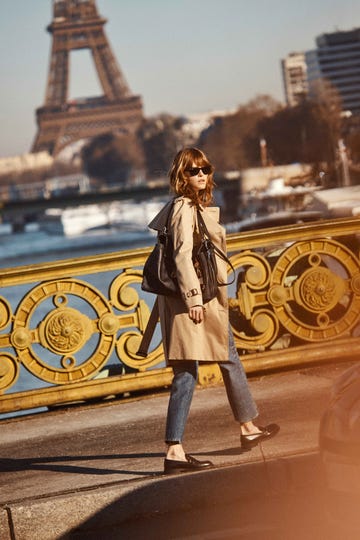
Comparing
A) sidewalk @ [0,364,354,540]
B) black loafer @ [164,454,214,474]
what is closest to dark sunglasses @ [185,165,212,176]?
sidewalk @ [0,364,354,540]

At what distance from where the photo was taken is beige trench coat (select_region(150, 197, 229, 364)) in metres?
4.93

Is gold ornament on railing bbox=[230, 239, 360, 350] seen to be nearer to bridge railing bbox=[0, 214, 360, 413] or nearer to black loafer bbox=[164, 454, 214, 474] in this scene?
bridge railing bbox=[0, 214, 360, 413]

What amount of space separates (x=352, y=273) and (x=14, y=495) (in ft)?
10.3

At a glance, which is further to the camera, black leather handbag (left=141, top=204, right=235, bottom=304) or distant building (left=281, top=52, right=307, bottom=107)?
distant building (left=281, top=52, right=307, bottom=107)

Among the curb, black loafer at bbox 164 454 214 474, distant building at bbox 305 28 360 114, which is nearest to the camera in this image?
the curb

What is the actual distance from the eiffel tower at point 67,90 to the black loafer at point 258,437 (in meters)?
126

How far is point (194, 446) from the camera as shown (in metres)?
5.40

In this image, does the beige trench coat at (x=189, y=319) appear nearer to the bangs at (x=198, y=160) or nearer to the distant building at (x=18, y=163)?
the bangs at (x=198, y=160)

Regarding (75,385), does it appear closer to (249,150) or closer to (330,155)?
(330,155)

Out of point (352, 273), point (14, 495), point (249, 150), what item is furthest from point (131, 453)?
point (249, 150)

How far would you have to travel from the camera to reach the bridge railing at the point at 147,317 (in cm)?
688

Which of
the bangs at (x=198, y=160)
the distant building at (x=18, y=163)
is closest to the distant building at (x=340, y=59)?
the distant building at (x=18, y=163)

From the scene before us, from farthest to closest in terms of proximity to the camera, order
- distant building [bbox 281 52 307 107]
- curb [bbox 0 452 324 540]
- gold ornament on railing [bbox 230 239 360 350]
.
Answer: distant building [bbox 281 52 307 107], gold ornament on railing [bbox 230 239 360 350], curb [bbox 0 452 324 540]

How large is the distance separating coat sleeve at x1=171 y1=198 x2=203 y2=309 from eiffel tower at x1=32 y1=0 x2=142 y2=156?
126391mm
